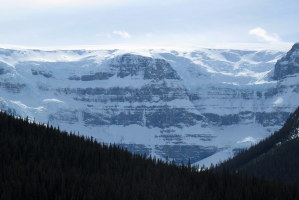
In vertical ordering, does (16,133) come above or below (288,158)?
above

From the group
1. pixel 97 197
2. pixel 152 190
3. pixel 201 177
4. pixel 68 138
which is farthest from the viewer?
pixel 68 138

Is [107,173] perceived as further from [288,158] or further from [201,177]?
[288,158]

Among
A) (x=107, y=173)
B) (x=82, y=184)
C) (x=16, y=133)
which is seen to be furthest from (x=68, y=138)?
(x=82, y=184)

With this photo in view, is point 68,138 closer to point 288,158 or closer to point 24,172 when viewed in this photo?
point 24,172

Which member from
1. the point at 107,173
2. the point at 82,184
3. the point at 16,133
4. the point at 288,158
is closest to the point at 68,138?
the point at 16,133

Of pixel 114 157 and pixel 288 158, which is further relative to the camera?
pixel 288 158

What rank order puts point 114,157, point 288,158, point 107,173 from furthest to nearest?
point 288,158, point 114,157, point 107,173
